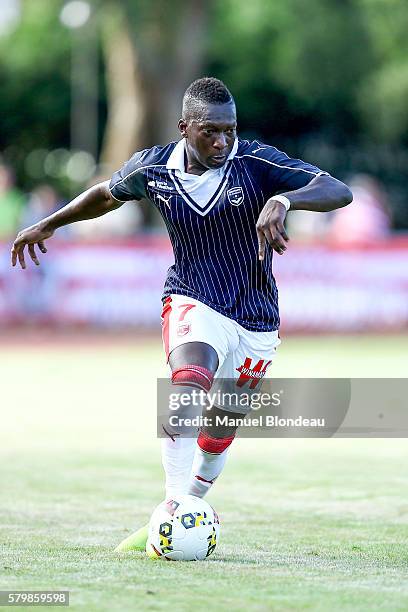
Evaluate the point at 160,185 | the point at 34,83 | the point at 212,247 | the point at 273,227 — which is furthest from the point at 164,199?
the point at 34,83

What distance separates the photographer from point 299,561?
6688 mm

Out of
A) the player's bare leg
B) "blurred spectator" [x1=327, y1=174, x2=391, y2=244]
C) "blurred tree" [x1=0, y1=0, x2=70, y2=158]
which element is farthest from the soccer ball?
"blurred tree" [x1=0, y1=0, x2=70, y2=158]

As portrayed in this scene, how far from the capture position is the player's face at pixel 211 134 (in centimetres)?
714

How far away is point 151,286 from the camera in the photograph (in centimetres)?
2200

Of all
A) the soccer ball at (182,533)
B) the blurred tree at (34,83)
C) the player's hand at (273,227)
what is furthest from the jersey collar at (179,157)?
the blurred tree at (34,83)

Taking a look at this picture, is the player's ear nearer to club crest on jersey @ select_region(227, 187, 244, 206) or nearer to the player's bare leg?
club crest on jersey @ select_region(227, 187, 244, 206)

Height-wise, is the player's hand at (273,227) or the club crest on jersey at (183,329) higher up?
the player's hand at (273,227)

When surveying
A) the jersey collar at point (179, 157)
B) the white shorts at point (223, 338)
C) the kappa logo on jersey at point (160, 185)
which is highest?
the jersey collar at point (179, 157)

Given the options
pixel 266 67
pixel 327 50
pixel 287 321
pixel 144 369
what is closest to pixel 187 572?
pixel 144 369

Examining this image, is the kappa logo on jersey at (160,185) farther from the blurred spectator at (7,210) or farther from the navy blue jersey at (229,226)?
the blurred spectator at (7,210)

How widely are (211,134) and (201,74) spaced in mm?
31362

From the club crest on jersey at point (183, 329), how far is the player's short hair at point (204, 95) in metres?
1.14

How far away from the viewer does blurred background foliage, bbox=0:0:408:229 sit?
109 ft

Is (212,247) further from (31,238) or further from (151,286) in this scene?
(151,286)
